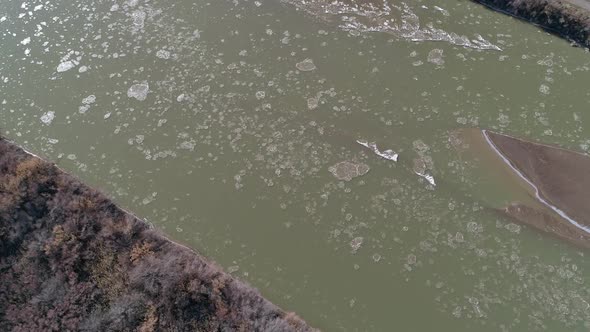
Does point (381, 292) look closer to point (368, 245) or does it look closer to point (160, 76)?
point (368, 245)

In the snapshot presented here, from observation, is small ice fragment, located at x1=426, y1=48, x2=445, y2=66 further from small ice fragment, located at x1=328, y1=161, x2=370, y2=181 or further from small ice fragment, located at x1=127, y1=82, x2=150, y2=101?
small ice fragment, located at x1=127, y1=82, x2=150, y2=101

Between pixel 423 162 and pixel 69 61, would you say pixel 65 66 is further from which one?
pixel 423 162

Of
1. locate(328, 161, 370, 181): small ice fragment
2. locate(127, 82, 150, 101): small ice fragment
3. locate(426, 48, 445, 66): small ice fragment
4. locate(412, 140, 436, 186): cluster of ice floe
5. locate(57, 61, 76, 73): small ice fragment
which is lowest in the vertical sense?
locate(57, 61, 76, 73): small ice fragment

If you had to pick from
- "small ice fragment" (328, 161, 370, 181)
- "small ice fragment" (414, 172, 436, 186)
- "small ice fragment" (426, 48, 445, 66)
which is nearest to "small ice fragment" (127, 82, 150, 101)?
"small ice fragment" (328, 161, 370, 181)

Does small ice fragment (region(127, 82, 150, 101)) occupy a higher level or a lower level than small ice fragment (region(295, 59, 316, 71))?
lower

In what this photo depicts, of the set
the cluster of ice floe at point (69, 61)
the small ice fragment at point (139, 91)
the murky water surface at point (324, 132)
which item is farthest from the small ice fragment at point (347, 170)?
the cluster of ice floe at point (69, 61)

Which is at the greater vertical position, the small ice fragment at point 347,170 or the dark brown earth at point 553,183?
the dark brown earth at point 553,183

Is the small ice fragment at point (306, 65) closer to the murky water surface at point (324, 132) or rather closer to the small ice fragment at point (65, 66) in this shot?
the murky water surface at point (324, 132)
